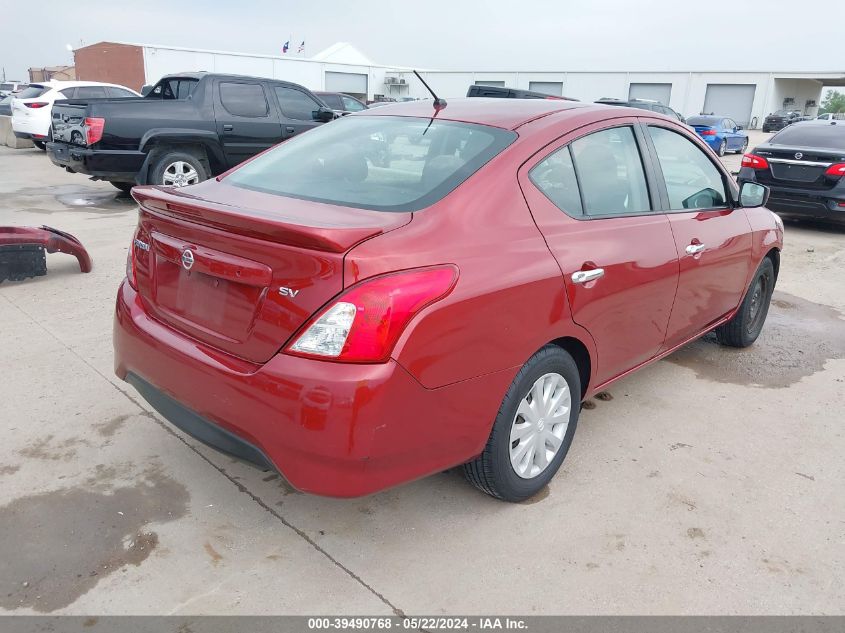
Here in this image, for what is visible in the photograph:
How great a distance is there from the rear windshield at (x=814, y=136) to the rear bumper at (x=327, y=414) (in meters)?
8.81


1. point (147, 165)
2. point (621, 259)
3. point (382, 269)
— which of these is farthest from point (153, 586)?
point (147, 165)

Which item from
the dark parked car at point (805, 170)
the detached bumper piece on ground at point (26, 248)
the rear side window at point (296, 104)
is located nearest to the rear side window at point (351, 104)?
the rear side window at point (296, 104)

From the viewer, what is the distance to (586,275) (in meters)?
2.88

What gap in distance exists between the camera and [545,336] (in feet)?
8.86

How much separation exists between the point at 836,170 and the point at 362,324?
29.2 ft

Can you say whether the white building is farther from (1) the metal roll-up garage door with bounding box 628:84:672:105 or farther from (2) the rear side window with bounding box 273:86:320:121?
(2) the rear side window with bounding box 273:86:320:121

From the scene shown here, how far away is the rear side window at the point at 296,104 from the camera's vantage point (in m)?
10.1

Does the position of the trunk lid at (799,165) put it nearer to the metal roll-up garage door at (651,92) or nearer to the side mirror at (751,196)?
the side mirror at (751,196)

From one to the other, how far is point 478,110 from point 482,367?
1.39 meters

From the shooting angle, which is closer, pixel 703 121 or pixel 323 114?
pixel 323 114

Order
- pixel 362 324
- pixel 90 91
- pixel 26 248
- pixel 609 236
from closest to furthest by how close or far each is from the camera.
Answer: pixel 362 324 → pixel 609 236 → pixel 26 248 → pixel 90 91

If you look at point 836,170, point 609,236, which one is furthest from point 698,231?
point 836,170

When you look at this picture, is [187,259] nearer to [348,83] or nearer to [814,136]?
[814,136]

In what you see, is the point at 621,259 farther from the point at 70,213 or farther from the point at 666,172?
the point at 70,213
